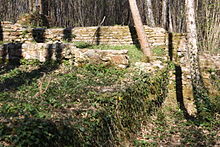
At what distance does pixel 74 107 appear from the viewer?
129 inches

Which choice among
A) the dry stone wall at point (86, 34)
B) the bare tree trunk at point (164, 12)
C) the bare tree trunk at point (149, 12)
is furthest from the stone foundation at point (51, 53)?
the bare tree trunk at point (164, 12)

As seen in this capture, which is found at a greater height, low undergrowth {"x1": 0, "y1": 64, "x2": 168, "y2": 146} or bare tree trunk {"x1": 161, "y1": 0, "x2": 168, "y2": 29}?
bare tree trunk {"x1": 161, "y1": 0, "x2": 168, "y2": 29}

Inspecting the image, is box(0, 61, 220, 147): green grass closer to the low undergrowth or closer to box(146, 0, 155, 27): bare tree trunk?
the low undergrowth

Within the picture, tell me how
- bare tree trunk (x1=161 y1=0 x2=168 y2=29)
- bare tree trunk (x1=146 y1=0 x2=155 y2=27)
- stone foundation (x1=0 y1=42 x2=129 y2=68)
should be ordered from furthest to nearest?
bare tree trunk (x1=161 y1=0 x2=168 y2=29) < bare tree trunk (x1=146 y1=0 x2=155 y2=27) < stone foundation (x1=0 y1=42 x2=129 y2=68)

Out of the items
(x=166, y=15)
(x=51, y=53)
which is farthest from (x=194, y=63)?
(x=166, y=15)

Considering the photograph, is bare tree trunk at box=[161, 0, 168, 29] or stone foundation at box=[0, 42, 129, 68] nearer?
stone foundation at box=[0, 42, 129, 68]

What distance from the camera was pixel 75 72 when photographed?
5.77 metres

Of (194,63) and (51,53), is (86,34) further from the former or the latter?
(194,63)

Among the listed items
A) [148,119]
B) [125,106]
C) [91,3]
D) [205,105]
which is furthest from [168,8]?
[125,106]

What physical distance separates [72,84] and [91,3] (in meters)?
10.3

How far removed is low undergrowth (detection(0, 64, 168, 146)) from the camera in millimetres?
2318

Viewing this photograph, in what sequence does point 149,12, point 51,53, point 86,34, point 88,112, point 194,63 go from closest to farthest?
point 88,112
point 51,53
point 194,63
point 86,34
point 149,12

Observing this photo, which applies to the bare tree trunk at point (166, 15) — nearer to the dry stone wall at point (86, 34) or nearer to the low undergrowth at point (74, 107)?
the dry stone wall at point (86, 34)

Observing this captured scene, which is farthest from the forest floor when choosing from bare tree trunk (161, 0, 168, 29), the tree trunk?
bare tree trunk (161, 0, 168, 29)
